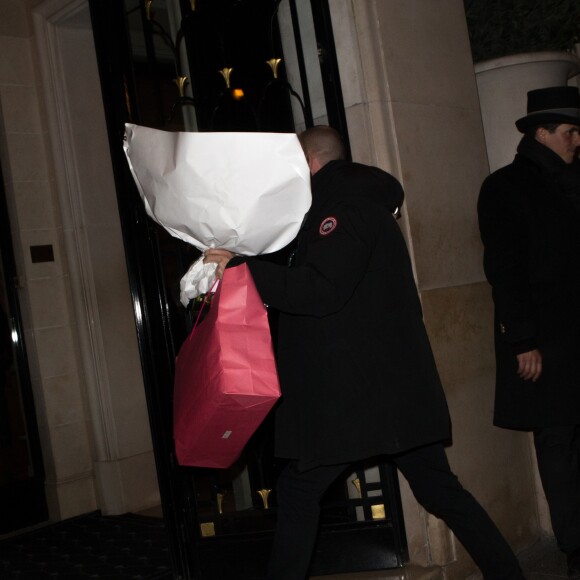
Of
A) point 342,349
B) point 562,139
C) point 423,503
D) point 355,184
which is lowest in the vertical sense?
point 423,503

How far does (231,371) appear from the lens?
232 centimetres

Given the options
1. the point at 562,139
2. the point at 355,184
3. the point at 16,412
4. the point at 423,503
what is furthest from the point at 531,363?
the point at 16,412

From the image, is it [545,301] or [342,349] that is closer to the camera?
[342,349]

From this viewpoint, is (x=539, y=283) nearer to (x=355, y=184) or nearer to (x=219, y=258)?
(x=355, y=184)

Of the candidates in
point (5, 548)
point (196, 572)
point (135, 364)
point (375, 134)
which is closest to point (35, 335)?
point (135, 364)

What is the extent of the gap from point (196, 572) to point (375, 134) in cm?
191

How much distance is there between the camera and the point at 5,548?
15.6ft

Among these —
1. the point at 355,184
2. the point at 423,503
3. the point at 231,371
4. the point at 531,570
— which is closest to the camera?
the point at 231,371

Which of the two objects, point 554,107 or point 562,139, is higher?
point 554,107

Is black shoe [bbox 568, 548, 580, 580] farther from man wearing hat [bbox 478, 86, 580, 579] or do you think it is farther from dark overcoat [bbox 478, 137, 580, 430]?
dark overcoat [bbox 478, 137, 580, 430]

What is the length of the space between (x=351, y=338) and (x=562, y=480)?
1285 mm

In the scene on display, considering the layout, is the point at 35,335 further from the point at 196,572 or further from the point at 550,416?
the point at 550,416

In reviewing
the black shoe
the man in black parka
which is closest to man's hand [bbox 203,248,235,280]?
the man in black parka

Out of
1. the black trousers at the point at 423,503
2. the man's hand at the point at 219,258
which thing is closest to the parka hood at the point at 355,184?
the man's hand at the point at 219,258
